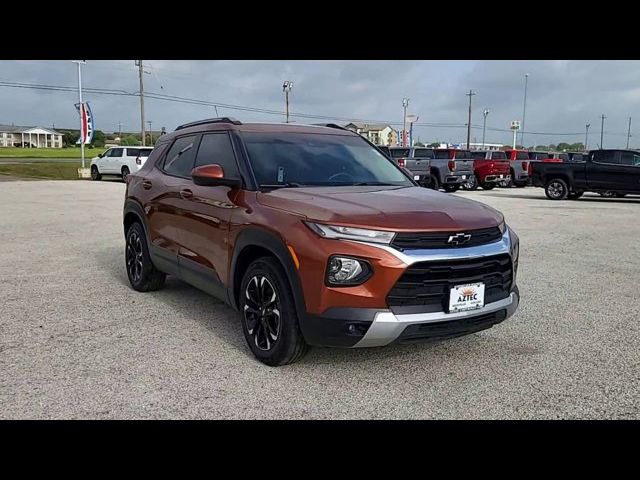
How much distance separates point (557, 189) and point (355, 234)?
1904cm

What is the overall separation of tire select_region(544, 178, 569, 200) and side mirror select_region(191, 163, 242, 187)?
60.8 feet

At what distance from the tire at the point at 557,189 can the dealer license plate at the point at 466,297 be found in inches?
724

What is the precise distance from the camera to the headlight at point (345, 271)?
3.55 metres

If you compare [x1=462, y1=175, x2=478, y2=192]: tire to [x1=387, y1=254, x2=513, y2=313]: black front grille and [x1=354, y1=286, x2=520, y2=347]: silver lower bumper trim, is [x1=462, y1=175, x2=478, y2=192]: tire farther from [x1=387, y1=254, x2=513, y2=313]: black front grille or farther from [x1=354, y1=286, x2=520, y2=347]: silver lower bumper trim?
[x1=354, y1=286, x2=520, y2=347]: silver lower bumper trim

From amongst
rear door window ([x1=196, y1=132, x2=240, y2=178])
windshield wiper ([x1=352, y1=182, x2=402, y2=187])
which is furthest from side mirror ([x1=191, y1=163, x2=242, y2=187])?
windshield wiper ([x1=352, y1=182, x2=402, y2=187])

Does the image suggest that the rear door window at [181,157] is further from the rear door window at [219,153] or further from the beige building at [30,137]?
the beige building at [30,137]

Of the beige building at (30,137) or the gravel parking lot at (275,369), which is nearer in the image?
the gravel parking lot at (275,369)

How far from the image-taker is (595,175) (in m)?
19.4

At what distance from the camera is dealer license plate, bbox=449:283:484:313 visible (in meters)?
3.66

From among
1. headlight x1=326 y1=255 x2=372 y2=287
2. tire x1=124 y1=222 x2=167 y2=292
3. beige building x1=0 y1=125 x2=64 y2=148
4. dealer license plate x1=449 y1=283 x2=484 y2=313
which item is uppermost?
beige building x1=0 y1=125 x2=64 y2=148

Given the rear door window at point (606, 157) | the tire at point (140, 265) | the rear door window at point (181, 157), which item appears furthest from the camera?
the rear door window at point (606, 157)

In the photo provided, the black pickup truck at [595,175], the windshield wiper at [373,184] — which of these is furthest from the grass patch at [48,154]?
the windshield wiper at [373,184]
